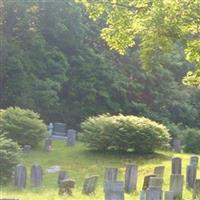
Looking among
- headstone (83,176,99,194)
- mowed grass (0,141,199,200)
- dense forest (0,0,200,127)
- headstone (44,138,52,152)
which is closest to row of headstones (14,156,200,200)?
headstone (83,176,99,194)

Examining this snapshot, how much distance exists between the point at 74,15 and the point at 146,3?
2380cm

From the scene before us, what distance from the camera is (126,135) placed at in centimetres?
2481

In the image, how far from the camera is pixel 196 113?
4275 centimetres

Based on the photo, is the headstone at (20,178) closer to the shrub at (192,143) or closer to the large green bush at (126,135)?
the large green bush at (126,135)

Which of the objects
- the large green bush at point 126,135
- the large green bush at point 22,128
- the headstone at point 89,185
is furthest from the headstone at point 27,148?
the headstone at point 89,185

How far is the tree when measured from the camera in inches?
608

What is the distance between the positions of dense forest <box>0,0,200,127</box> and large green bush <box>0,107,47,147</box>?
31.4 feet

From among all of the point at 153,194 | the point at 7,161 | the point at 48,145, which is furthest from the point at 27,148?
the point at 153,194

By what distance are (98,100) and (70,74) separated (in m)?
2.41

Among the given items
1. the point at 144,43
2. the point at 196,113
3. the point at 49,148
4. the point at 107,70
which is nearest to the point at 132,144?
the point at 49,148

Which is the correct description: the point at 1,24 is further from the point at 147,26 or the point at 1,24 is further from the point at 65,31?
the point at 147,26

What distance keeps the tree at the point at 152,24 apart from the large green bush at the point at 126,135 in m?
7.92

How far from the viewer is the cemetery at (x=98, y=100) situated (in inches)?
627

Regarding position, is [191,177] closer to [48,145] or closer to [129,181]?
[129,181]
